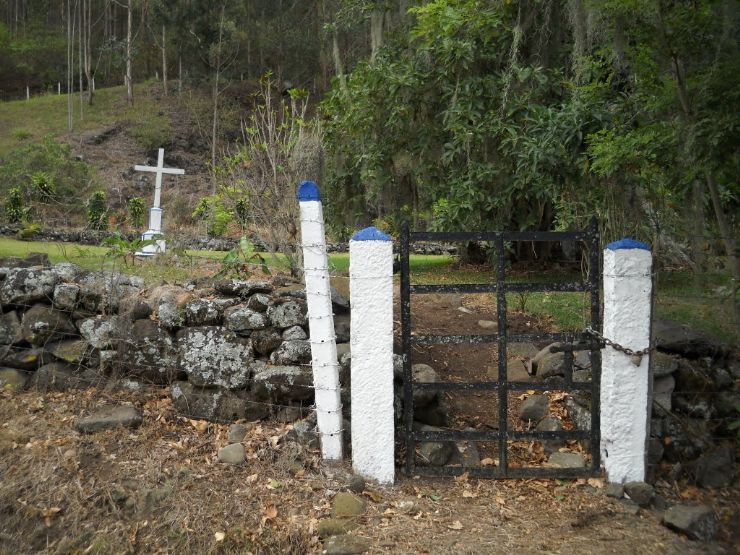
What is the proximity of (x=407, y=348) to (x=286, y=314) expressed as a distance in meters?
1.15

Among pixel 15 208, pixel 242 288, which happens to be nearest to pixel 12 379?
pixel 242 288

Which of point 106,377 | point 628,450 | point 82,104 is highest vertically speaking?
point 82,104

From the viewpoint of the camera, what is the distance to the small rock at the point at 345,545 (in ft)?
13.1

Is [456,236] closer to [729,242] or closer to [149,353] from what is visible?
[729,242]

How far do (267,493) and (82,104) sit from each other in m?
33.4

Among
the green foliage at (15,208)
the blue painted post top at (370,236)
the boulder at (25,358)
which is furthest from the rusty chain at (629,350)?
the green foliage at (15,208)

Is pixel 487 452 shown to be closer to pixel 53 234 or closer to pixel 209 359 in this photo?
pixel 209 359

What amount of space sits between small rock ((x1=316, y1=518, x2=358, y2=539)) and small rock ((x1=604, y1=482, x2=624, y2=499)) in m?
1.79

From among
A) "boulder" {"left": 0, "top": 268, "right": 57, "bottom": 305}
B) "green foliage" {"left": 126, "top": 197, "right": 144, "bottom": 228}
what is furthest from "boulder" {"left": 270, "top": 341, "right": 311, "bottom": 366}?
"green foliage" {"left": 126, "top": 197, "right": 144, "bottom": 228}

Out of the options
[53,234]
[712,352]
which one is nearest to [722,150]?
[712,352]

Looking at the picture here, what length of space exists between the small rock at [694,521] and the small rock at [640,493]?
219 millimetres

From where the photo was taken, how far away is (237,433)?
16.7 feet

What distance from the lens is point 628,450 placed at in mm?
4742

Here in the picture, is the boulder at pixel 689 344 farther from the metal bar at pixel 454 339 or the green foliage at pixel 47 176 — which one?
the green foliage at pixel 47 176
